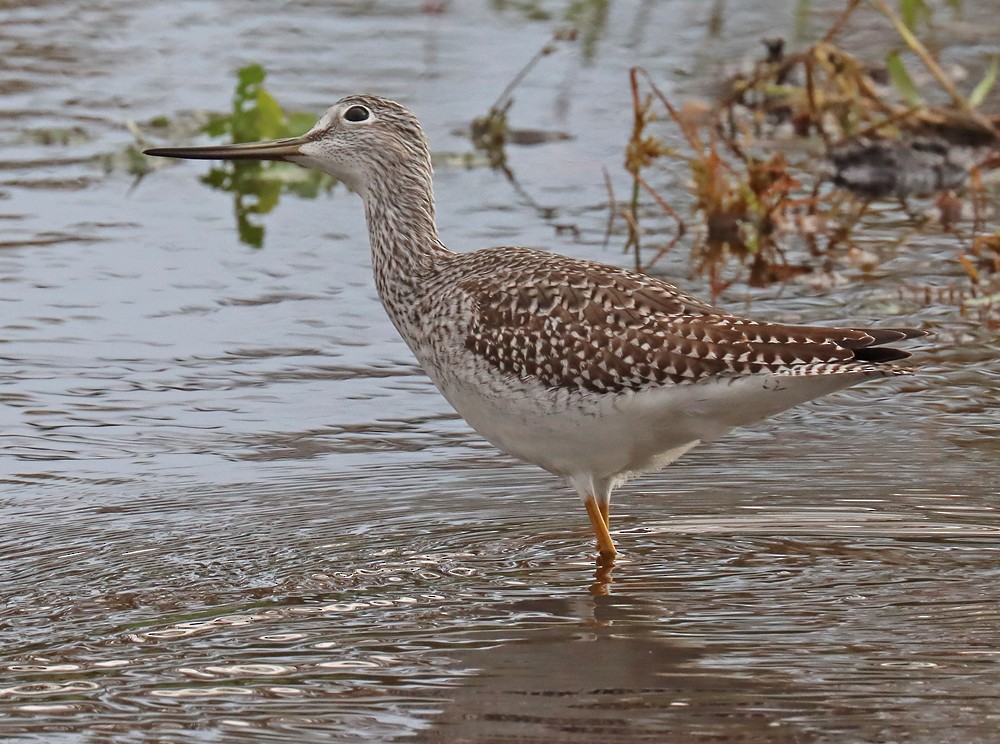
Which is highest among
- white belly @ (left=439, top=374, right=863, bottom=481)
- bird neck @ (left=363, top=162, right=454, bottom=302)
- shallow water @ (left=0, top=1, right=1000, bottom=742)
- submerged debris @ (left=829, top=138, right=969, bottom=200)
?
bird neck @ (left=363, top=162, right=454, bottom=302)

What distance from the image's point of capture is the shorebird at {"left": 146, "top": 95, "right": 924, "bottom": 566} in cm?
613

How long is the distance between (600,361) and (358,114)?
74.8 inches

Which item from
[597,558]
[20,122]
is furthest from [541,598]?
[20,122]

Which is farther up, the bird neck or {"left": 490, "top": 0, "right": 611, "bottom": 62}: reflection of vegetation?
{"left": 490, "top": 0, "right": 611, "bottom": 62}: reflection of vegetation

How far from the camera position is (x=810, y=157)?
12625 mm

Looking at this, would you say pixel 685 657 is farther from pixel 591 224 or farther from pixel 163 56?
pixel 163 56

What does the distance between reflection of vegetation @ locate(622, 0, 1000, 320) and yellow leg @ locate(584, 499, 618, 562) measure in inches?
137

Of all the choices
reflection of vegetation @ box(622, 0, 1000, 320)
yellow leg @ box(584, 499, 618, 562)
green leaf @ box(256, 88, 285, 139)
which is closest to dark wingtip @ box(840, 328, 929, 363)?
yellow leg @ box(584, 499, 618, 562)

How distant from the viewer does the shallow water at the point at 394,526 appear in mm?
5207

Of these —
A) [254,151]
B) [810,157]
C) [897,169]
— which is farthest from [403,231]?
[810,157]

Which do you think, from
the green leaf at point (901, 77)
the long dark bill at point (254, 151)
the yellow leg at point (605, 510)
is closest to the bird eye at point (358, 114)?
the long dark bill at point (254, 151)

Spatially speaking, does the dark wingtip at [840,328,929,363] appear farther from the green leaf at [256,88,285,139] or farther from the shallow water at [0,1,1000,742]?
the green leaf at [256,88,285,139]

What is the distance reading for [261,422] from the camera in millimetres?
7973

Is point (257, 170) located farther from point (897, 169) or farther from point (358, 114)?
point (358, 114)
